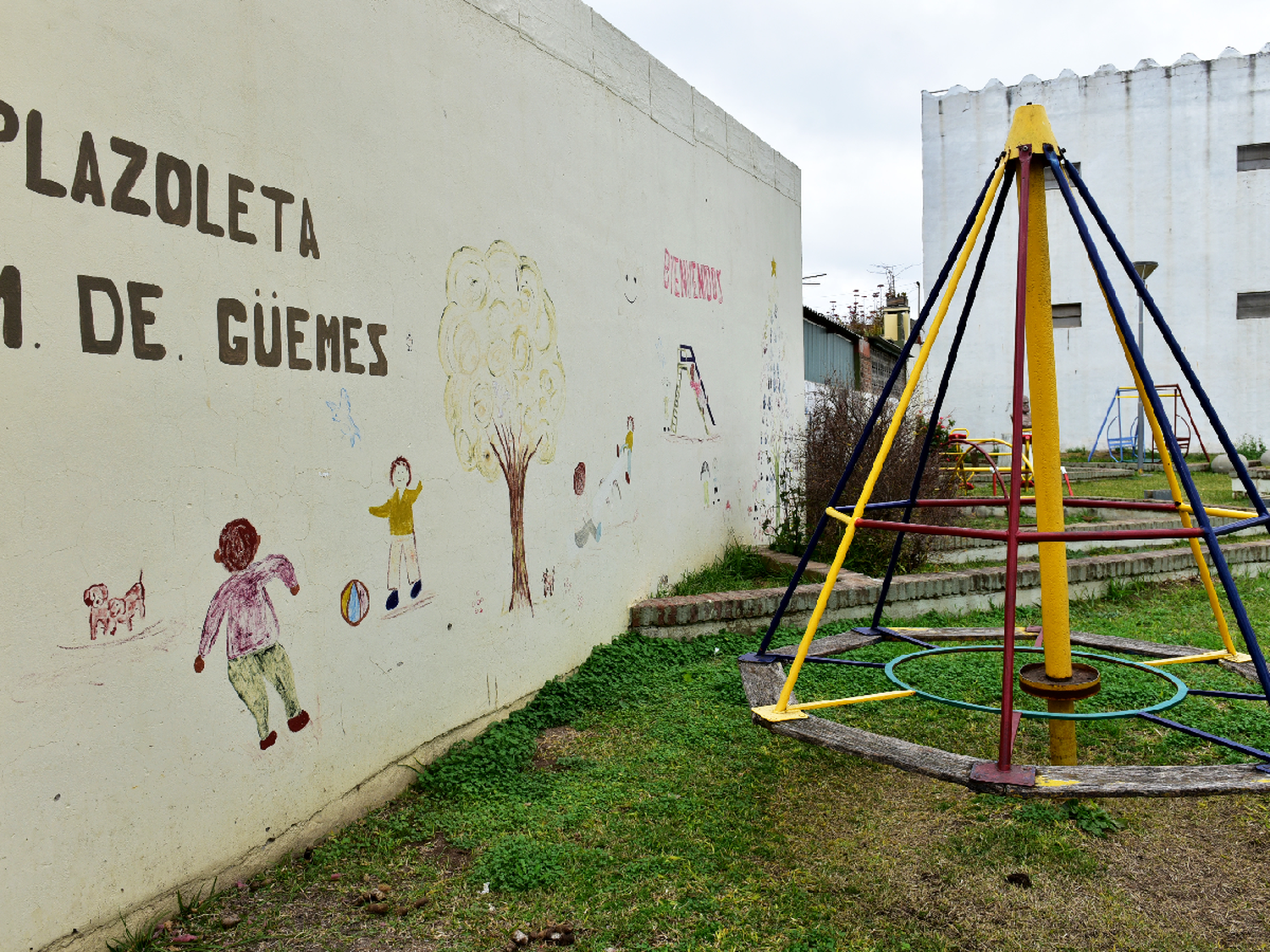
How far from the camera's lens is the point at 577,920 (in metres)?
2.70

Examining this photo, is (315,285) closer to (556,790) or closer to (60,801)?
(60,801)

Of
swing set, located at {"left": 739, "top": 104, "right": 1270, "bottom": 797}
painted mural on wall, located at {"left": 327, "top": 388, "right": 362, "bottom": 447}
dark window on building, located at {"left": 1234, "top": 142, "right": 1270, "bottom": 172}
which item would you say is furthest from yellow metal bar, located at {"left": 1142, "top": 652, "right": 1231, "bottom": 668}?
dark window on building, located at {"left": 1234, "top": 142, "right": 1270, "bottom": 172}

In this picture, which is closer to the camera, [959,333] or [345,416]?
[345,416]

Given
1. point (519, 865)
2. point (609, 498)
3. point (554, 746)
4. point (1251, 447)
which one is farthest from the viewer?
point (1251, 447)

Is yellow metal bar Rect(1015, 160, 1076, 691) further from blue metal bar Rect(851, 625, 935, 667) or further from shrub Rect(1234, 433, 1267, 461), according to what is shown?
shrub Rect(1234, 433, 1267, 461)

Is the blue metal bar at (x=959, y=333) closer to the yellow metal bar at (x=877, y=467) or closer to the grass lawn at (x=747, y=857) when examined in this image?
the yellow metal bar at (x=877, y=467)

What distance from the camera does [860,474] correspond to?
704 cm

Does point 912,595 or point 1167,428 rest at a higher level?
point 1167,428

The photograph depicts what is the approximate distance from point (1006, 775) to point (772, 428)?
18.1 feet

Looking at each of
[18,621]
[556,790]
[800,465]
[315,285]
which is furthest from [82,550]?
[800,465]

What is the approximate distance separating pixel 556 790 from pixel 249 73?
2.63 metres

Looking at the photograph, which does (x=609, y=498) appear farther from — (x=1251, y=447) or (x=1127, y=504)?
(x=1251, y=447)

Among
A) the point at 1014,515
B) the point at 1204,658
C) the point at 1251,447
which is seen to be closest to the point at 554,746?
the point at 1014,515

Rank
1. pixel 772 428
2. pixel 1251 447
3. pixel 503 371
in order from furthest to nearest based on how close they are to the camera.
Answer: pixel 1251 447
pixel 772 428
pixel 503 371
